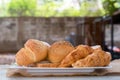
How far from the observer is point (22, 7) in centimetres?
663

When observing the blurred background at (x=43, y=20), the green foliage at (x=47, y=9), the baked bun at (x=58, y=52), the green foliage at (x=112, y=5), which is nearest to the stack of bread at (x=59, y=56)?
the baked bun at (x=58, y=52)

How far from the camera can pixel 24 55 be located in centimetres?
68

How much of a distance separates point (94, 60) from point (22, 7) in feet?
19.9

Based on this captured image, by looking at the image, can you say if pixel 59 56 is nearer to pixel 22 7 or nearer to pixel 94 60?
pixel 94 60

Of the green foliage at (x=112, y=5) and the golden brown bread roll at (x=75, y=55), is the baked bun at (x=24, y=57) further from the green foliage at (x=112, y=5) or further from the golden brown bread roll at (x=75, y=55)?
the green foliage at (x=112, y=5)

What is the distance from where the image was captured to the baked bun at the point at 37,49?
0.68m

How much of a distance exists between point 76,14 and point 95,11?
428mm

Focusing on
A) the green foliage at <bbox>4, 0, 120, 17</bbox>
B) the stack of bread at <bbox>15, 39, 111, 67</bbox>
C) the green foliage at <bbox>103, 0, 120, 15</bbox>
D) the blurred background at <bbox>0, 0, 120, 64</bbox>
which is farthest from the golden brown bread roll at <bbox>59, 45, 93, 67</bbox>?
the green foliage at <bbox>4, 0, 120, 17</bbox>

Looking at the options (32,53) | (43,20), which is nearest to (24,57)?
(32,53)

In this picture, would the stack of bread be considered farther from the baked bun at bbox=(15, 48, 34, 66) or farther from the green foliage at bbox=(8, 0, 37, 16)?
the green foliage at bbox=(8, 0, 37, 16)

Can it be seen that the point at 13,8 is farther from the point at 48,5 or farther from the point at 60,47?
the point at 60,47

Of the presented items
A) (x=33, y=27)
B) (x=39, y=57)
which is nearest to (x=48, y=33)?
(x=33, y=27)

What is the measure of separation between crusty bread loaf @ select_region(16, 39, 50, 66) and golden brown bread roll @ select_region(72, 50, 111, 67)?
0.08 meters

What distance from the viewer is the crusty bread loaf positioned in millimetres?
678
